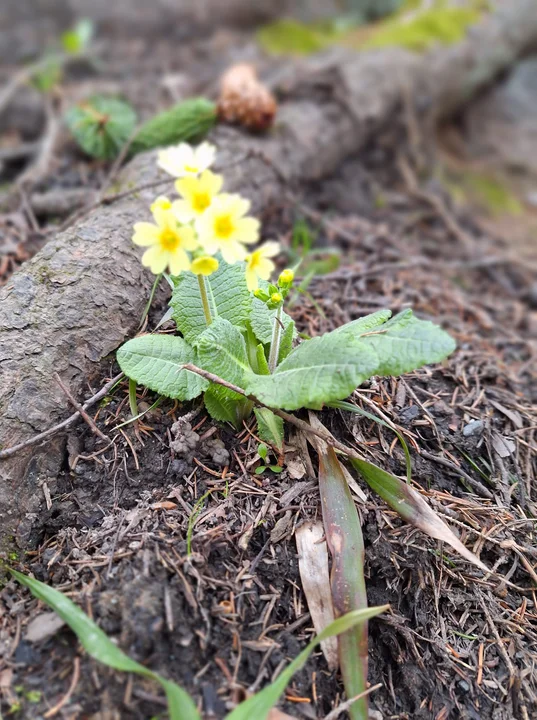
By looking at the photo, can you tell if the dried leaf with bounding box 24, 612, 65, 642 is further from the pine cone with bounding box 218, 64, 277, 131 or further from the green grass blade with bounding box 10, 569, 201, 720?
the pine cone with bounding box 218, 64, 277, 131

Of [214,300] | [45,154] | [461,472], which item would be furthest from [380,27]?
[461,472]

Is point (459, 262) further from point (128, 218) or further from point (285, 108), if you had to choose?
point (128, 218)

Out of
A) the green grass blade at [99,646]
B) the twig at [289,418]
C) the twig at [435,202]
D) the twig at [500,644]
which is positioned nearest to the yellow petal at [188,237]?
the twig at [289,418]

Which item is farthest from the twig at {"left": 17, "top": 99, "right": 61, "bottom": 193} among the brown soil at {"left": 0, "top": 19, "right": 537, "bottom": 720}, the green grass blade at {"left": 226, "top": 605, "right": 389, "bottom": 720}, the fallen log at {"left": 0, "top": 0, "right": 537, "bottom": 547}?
the green grass blade at {"left": 226, "top": 605, "right": 389, "bottom": 720}

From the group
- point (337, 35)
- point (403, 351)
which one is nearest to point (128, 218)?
point (403, 351)

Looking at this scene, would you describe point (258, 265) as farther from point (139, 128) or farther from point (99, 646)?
point (139, 128)
